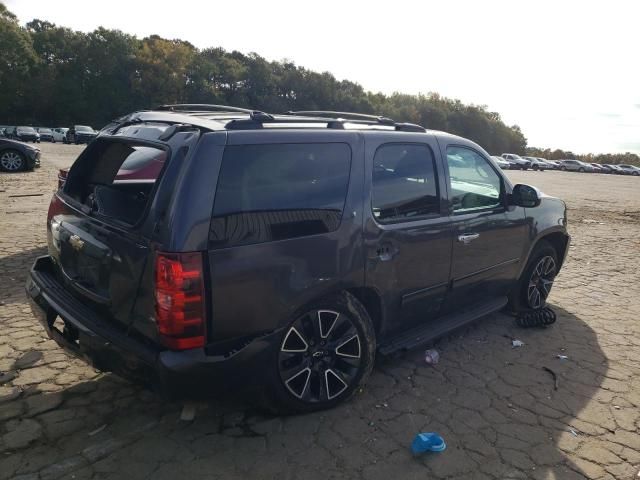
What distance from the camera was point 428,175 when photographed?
3.65 meters

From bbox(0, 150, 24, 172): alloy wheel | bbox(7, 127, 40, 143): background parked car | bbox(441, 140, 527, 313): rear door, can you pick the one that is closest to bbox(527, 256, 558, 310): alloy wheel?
bbox(441, 140, 527, 313): rear door

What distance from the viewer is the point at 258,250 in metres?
2.57

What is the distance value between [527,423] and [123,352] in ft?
8.26

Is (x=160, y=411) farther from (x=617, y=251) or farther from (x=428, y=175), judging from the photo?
(x=617, y=251)

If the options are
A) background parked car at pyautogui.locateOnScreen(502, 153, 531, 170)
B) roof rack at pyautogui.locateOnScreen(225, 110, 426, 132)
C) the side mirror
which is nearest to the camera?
roof rack at pyautogui.locateOnScreen(225, 110, 426, 132)

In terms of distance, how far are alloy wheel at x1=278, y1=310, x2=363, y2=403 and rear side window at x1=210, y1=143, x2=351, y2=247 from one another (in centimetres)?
58

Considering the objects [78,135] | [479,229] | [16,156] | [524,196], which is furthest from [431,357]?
[78,135]

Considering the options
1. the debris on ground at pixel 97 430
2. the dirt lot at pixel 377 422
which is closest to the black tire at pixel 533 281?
the dirt lot at pixel 377 422

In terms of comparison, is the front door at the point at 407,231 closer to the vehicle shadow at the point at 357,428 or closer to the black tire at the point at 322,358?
the black tire at the point at 322,358

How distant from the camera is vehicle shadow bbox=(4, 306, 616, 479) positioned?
262cm

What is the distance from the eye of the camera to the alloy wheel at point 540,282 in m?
4.95

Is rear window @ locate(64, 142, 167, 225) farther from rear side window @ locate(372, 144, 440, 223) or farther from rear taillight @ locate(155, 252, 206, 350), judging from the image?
rear side window @ locate(372, 144, 440, 223)

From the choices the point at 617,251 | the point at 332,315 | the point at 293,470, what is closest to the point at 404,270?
the point at 332,315

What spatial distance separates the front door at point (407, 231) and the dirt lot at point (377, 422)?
0.60 m
